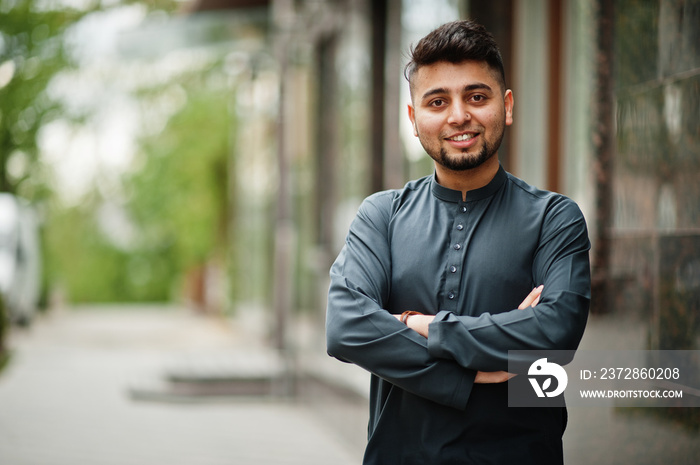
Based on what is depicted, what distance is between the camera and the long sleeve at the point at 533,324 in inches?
89.4

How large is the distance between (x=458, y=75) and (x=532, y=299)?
1.91ft

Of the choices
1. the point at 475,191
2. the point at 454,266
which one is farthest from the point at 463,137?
the point at 454,266

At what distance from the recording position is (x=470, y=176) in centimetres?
242

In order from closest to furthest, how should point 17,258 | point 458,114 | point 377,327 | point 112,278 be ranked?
point 458,114 < point 377,327 < point 17,258 < point 112,278

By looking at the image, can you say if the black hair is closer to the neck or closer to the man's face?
the man's face

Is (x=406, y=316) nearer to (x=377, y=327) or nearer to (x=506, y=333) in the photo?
(x=377, y=327)

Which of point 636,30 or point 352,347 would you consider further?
point 636,30

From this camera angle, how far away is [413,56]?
2.37 m

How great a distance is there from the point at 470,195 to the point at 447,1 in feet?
11.9

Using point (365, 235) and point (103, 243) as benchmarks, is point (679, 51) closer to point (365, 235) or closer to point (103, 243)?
point (365, 235)

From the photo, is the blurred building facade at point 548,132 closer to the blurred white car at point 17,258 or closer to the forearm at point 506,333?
the forearm at point 506,333

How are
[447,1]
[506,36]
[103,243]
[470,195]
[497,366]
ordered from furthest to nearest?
[103,243] → [447,1] → [506,36] → [470,195] → [497,366]

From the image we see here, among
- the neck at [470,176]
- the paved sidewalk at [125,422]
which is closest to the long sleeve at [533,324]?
the neck at [470,176]

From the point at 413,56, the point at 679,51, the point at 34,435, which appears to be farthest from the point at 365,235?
the point at 34,435
